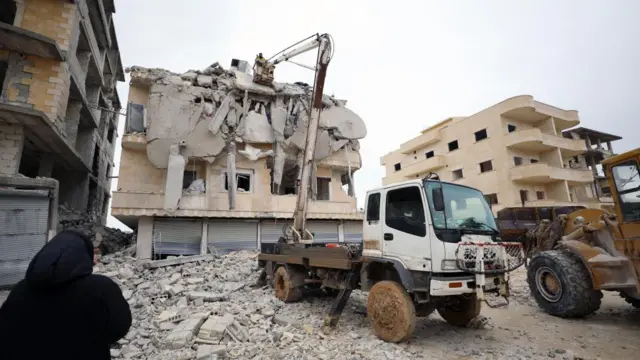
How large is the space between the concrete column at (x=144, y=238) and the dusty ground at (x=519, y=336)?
24.5 ft

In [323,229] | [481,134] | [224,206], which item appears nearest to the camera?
[224,206]

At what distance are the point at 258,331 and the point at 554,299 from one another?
20.2ft

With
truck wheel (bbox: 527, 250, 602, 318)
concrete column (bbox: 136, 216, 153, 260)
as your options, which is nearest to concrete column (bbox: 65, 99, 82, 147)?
concrete column (bbox: 136, 216, 153, 260)

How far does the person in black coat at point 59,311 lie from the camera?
1732 millimetres

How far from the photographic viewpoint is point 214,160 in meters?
15.0

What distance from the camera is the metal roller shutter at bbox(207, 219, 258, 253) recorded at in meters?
14.6

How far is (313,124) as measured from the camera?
9047 millimetres

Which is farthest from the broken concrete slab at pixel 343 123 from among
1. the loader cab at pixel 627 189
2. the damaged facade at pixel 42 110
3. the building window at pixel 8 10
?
the building window at pixel 8 10

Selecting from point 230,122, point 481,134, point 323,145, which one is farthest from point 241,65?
point 481,134

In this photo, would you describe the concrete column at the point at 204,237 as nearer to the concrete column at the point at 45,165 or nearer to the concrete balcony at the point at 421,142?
the concrete column at the point at 45,165

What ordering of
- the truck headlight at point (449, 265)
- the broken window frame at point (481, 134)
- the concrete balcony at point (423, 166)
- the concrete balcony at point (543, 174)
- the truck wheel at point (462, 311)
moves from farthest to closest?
the concrete balcony at point (423, 166)
the broken window frame at point (481, 134)
the concrete balcony at point (543, 174)
the truck wheel at point (462, 311)
the truck headlight at point (449, 265)

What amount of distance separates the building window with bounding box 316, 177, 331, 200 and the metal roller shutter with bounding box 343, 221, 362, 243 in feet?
6.68

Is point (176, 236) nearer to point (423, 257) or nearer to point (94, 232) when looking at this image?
point (94, 232)

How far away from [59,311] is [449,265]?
459 cm
